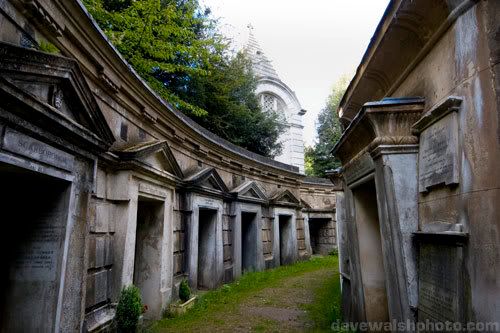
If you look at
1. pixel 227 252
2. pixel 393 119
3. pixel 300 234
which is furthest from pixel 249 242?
pixel 393 119

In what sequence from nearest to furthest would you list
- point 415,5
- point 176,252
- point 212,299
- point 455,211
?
1. point 455,211
2. point 415,5
3. point 176,252
4. point 212,299

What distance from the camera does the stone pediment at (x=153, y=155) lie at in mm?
5070

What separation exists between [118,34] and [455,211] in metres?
8.27

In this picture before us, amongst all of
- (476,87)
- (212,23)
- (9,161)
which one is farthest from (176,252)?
(212,23)

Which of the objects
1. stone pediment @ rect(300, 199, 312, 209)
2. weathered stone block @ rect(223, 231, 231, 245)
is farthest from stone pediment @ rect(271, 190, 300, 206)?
weathered stone block @ rect(223, 231, 231, 245)

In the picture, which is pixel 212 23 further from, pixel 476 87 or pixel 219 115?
pixel 476 87

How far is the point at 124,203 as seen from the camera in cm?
512

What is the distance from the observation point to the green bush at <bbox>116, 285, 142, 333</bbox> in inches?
185

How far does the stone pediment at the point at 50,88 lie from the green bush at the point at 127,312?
2.37m

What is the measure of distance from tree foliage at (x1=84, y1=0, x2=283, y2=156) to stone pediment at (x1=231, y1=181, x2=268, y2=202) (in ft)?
8.74

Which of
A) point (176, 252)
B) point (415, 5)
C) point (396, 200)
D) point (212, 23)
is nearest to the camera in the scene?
point (415, 5)

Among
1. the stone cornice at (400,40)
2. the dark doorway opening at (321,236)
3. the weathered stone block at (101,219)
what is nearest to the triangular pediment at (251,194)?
the weathered stone block at (101,219)

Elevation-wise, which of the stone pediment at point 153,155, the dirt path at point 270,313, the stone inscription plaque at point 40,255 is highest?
the stone pediment at point 153,155

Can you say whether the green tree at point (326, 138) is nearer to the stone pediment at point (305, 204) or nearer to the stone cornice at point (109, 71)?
the stone pediment at point (305, 204)
